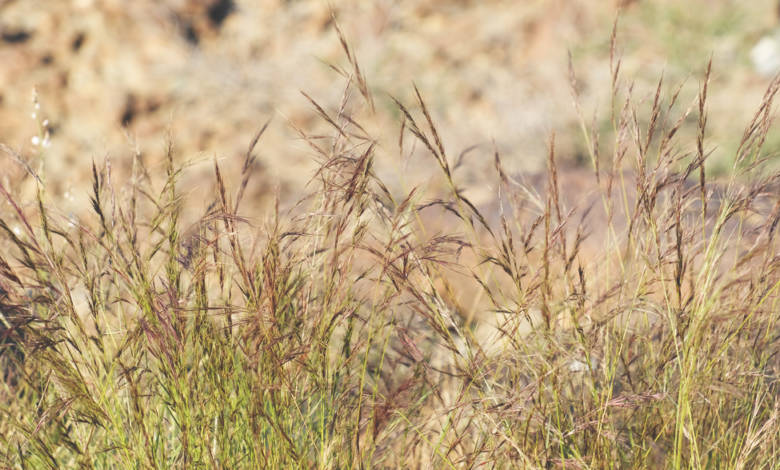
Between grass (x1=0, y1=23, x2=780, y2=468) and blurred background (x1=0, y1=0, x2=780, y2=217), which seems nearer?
grass (x1=0, y1=23, x2=780, y2=468)

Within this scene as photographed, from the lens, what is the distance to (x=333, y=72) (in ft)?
18.1

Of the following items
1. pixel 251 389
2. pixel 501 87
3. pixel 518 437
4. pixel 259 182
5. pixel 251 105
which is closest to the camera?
pixel 251 389

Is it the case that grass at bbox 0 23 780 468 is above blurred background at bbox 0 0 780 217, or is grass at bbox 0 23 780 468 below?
below

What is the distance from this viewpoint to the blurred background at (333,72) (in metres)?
4.76

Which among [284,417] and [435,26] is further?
[435,26]

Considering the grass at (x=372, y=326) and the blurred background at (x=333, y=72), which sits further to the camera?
the blurred background at (x=333, y=72)

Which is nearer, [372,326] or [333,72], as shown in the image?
[372,326]

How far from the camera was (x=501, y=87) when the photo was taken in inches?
228

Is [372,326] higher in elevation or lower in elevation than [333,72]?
lower

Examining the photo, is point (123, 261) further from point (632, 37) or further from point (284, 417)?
point (632, 37)

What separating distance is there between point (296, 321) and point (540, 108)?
4246 mm

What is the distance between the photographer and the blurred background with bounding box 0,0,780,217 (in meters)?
4.76

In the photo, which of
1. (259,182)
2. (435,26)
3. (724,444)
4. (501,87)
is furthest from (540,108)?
(724,444)

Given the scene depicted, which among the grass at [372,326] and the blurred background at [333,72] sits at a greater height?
the blurred background at [333,72]
